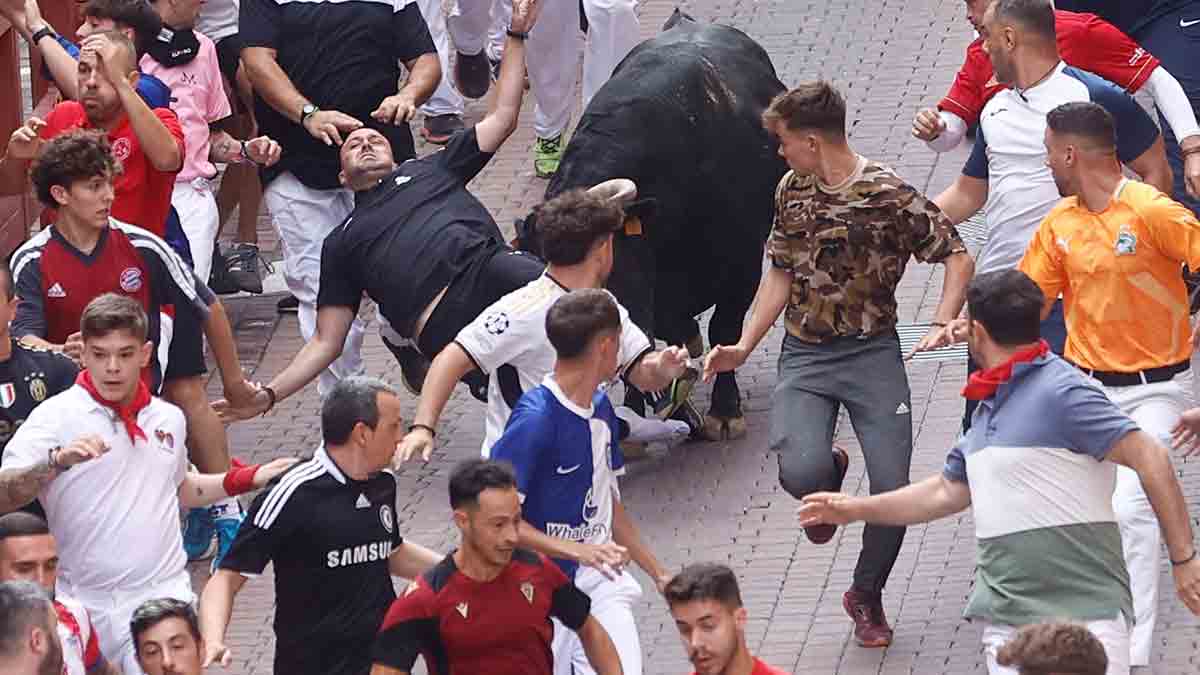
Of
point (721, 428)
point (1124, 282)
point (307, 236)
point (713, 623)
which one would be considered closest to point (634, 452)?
point (721, 428)

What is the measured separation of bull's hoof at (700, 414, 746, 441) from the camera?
38.9 ft

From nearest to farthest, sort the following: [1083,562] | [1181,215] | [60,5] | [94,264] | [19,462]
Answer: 1. [1083,562]
2. [19,462]
3. [1181,215]
4. [94,264]
5. [60,5]

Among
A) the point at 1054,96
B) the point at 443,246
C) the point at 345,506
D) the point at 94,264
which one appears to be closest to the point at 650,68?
the point at 443,246

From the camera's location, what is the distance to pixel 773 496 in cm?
1130

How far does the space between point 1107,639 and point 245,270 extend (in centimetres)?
680

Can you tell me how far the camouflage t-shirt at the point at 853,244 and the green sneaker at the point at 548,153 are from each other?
191 inches

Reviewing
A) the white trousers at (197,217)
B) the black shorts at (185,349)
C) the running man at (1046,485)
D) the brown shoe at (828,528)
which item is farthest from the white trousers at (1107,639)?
the white trousers at (197,217)

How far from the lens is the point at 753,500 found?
1127 cm

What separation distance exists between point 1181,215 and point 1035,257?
1.81ft

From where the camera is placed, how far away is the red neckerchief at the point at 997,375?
7914 millimetres

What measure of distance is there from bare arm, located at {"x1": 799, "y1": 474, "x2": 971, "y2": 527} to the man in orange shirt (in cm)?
114

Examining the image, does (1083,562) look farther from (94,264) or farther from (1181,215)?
(94,264)

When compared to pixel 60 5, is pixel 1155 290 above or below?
above

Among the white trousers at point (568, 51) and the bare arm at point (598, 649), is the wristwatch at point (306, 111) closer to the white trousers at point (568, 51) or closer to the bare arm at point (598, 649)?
the white trousers at point (568, 51)
